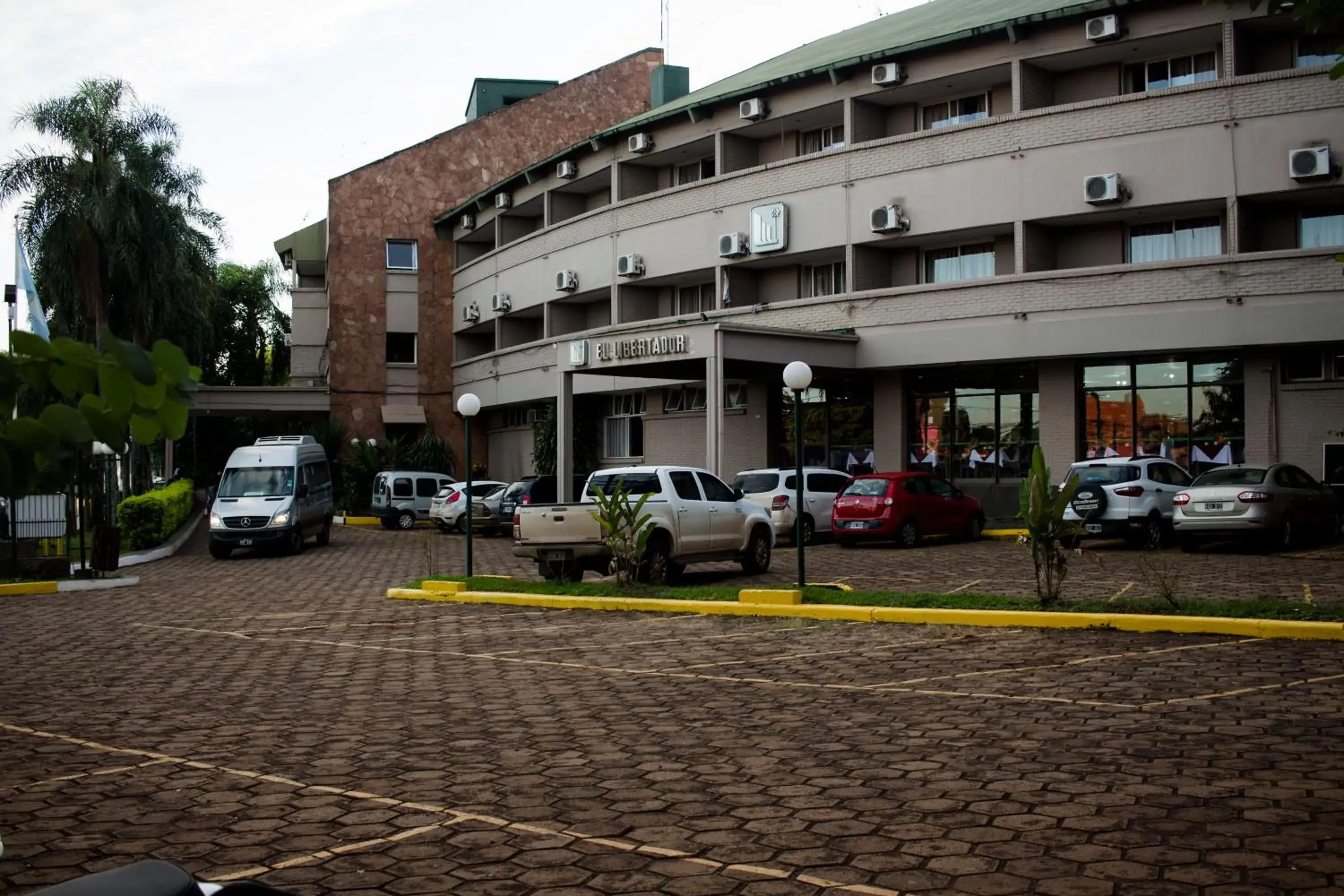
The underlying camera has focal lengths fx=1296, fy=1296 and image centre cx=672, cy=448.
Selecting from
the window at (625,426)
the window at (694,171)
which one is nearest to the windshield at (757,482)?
the window at (625,426)

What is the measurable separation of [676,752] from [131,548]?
24.4 metres

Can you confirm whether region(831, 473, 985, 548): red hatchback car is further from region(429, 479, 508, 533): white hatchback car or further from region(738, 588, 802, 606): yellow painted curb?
region(429, 479, 508, 533): white hatchback car

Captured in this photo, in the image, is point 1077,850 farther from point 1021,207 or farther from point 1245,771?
point 1021,207

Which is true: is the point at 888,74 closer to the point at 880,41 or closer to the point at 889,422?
the point at 880,41

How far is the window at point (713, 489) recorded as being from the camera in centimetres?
1970

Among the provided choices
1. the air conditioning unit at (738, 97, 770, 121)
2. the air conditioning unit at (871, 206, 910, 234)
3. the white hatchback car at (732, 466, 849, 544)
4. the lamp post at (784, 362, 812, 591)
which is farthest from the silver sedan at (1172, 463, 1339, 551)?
the air conditioning unit at (738, 97, 770, 121)

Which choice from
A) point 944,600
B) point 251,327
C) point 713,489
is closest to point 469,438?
point 713,489

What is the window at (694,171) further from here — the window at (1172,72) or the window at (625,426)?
the window at (1172,72)

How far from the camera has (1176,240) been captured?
90.6ft

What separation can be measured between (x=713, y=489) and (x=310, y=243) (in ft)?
138

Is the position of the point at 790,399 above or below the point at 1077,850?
above

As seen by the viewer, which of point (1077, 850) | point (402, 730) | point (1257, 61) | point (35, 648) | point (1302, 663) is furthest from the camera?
point (1257, 61)

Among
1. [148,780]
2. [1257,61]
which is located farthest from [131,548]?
[1257,61]

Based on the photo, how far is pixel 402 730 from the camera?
28.3ft
